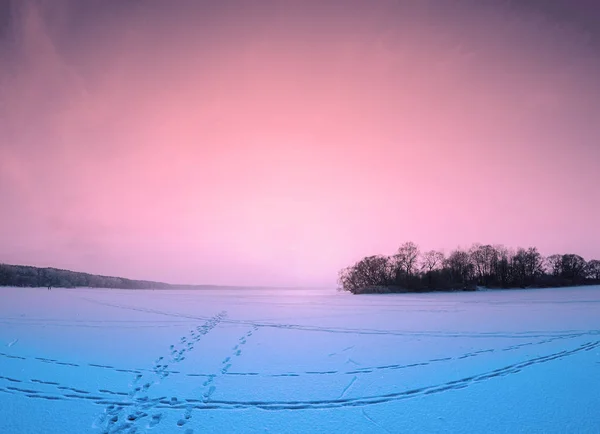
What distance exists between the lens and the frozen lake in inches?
185

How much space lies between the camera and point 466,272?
2559 inches

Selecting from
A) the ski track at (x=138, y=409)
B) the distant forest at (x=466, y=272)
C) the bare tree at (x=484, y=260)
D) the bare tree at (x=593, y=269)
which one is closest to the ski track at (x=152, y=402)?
the ski track at (x=138, y=409)

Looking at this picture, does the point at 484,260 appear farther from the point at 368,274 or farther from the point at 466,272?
the point at 368,274

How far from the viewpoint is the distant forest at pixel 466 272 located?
5738cm

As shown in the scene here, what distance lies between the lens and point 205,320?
50.7 feet

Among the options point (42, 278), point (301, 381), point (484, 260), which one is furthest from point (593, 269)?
point (42, 278)

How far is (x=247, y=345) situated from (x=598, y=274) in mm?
109201

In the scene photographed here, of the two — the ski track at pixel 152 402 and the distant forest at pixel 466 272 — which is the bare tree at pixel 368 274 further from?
the ski track at pixel 152 402

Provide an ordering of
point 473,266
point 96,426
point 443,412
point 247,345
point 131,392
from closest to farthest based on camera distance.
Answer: point 96,426 → point 443,412 → point 131,392 → point 247,345 → point 473,266

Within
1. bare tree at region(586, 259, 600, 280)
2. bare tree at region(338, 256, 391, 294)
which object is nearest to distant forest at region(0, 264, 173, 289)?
bare tree at region(338, 256, 391, 294)

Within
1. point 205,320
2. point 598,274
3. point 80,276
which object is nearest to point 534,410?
point 205,320

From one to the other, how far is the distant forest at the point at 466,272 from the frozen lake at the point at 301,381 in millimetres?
45960

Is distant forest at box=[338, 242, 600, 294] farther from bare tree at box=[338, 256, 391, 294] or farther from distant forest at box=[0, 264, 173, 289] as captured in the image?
distant forest at box=[0, 264, 173, 289]

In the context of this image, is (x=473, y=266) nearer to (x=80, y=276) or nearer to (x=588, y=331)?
(x=588, y=331)
